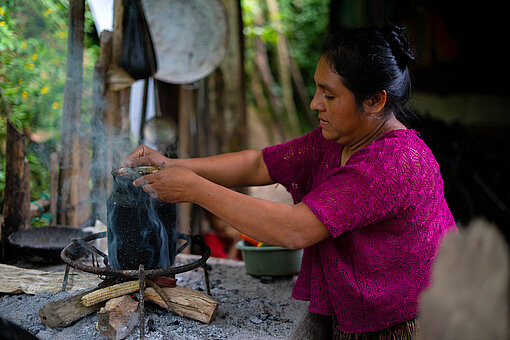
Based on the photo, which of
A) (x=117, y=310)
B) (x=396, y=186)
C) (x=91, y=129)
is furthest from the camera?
(x=91, y=129)

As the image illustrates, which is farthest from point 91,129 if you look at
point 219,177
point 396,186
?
point 396,186

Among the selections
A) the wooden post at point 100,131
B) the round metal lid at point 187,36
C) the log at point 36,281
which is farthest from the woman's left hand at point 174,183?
the round metal lid at point 187,36

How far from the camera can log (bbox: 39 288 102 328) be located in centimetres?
199

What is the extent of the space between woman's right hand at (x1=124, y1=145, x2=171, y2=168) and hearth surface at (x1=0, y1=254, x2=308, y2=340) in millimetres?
740

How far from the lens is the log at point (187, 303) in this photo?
213cm

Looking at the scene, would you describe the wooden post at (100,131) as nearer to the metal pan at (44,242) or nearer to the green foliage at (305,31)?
the metal pan at (44,242)

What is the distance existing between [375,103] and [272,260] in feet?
4.49

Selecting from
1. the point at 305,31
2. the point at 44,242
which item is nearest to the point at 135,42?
the point at 44,242

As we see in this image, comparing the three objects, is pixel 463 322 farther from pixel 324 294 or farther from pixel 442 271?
pixel 324 294

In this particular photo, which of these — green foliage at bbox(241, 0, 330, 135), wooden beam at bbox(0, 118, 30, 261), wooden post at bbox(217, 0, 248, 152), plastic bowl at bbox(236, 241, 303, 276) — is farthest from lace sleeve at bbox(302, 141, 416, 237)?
green foliage at bbox(241, 0, 330, 135)

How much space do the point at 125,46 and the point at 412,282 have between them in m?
2.51

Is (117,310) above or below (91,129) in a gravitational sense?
below

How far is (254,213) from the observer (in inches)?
70.8

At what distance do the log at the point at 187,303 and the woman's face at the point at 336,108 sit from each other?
1023 mm
